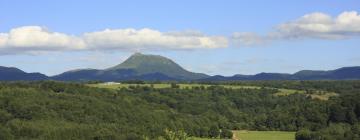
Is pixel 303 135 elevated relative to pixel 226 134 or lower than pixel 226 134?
elevated

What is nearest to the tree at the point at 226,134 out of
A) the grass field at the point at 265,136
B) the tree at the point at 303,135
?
the grass field at the point at 265,136

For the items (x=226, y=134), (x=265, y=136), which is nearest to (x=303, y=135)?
(x=265, y=136)

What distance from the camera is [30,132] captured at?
155 m

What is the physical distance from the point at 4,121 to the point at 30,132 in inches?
478

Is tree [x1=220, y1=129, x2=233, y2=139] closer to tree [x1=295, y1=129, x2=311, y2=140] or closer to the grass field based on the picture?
the grass field

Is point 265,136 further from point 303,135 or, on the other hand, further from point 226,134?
point 303,135

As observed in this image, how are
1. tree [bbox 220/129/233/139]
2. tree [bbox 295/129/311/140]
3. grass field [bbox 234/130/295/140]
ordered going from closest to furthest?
1. tree [bbox 295/129/311/140]
2. grass field [bbox 234/130/295/140]
3. tree [bbox 220/129/233/139]

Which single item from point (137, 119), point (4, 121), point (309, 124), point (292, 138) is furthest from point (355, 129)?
point (4, 121)

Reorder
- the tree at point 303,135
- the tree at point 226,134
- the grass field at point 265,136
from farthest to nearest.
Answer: the tree at point 226,134
the grass field at point 265,136
the tree at point 303,135

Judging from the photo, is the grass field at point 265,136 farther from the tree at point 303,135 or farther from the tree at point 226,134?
the tree at point 303,135

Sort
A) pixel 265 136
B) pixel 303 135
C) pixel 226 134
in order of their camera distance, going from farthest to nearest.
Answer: pixel 226 134
pixel 265 136
pixel 303 135

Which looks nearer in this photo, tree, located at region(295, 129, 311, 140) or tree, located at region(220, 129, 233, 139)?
tree, located at region(295, 129, 311, 140)

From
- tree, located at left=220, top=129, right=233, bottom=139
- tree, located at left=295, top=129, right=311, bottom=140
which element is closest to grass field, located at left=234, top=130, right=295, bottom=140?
tree, located at left=220, top=129, right=233, bottom=139

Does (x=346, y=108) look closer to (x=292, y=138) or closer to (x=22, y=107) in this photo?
(x=292, y=138)
